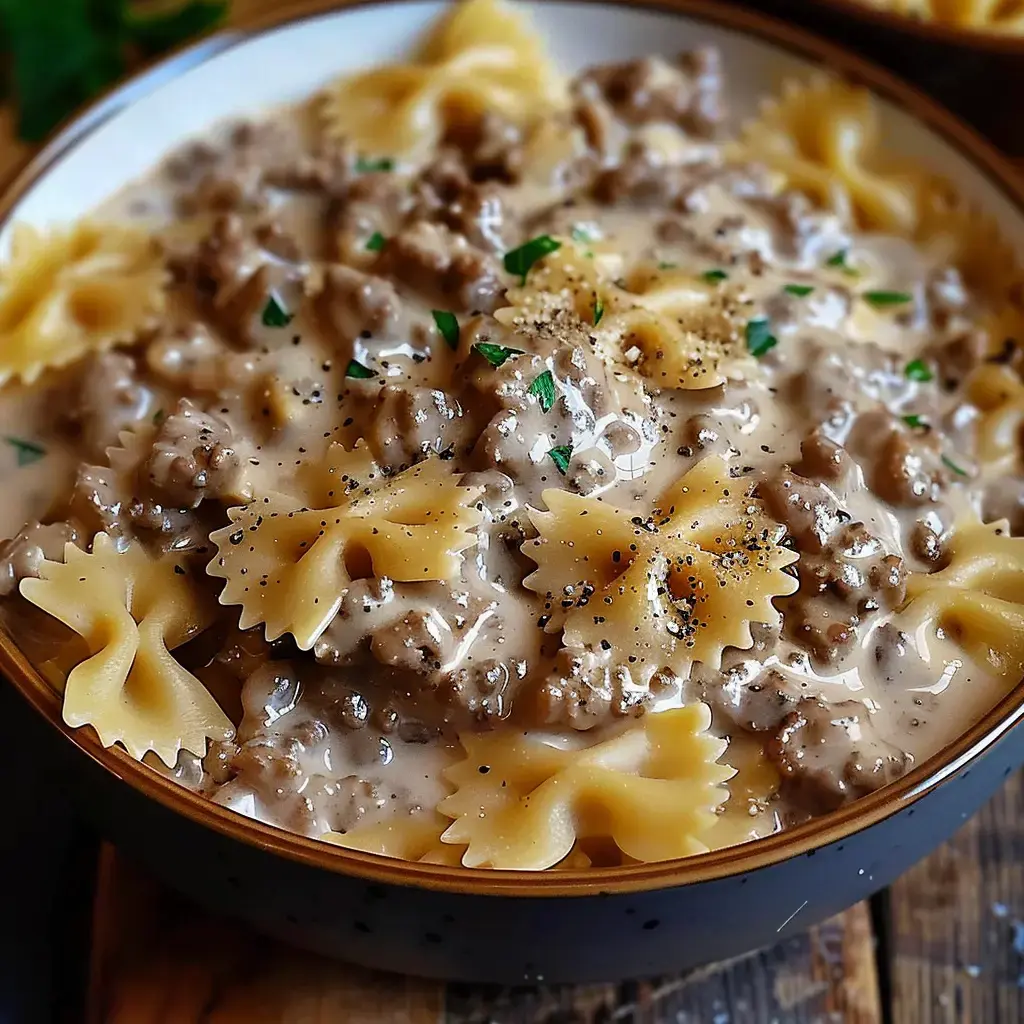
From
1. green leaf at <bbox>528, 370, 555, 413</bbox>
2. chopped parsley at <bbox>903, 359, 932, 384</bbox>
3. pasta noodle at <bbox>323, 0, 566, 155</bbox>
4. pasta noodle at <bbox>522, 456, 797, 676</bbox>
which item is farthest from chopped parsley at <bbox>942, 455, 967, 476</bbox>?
pasta noodle at <bbox>323, 0, 566, 155</bbox>

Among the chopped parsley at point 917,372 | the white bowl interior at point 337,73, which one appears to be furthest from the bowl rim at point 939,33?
the chopped parsley at point 917,372

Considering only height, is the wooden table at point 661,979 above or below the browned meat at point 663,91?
below

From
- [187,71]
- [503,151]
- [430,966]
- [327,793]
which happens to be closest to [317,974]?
[430,966]

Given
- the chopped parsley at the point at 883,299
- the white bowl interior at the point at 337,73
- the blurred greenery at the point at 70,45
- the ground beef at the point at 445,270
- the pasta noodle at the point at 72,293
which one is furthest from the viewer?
the blurred greenery at the point at 70,45

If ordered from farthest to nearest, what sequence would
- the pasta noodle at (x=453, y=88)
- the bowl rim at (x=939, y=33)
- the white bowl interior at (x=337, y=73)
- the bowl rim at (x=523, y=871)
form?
1. the bowl rim at (x=939, y=33)
2. the pasta noodle at (x=453, y=88)
3. the white bowl interior at (x=337, y=73)
4. the bowl rim at (x=523, y=871)

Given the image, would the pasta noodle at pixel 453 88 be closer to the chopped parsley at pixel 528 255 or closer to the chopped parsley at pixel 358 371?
the chopped parsley at pixel 528 255

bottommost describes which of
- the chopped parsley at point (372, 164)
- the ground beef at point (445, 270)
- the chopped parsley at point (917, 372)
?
the chopped parsley at point (917, 372)

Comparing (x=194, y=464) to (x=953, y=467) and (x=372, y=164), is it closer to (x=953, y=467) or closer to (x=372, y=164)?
(x=372, y=164)
